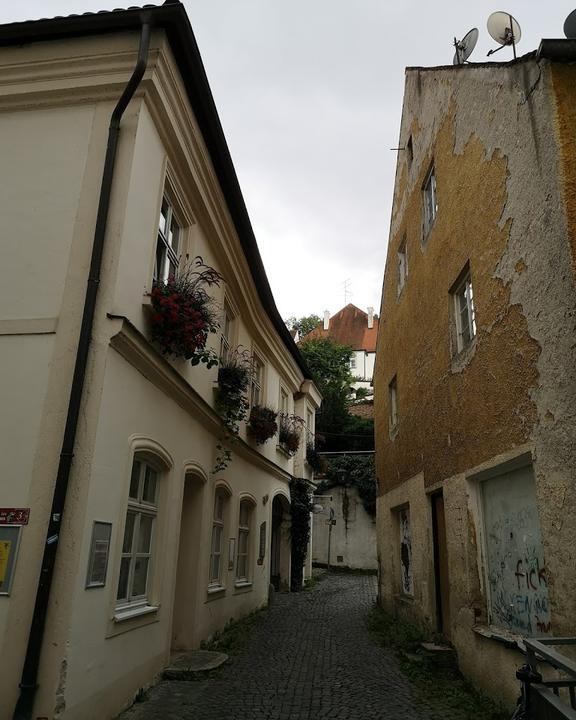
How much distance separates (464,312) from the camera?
720 centimetres

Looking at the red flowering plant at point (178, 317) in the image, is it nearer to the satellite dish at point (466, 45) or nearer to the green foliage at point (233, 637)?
the green foliage at point (233, 637)

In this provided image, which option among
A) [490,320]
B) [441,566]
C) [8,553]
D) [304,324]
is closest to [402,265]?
[490,320]

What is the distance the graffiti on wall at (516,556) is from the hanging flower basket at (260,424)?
5.44 m

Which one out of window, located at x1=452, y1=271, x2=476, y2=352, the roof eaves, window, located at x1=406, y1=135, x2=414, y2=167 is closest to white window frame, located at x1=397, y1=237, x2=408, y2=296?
window, located at x1=406, y1=135, x2=414, y2=167

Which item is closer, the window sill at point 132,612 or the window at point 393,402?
the window sill at point 132,612

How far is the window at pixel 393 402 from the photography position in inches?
451

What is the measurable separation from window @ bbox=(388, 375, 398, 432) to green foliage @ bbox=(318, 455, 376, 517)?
10758 mm

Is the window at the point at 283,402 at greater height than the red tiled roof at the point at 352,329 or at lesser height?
lesser

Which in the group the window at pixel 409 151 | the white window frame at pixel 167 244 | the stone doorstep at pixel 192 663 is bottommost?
the stone doorstep at pixel 192 663

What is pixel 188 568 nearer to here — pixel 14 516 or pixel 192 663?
pixel 192 663

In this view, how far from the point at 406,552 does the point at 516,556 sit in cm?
506

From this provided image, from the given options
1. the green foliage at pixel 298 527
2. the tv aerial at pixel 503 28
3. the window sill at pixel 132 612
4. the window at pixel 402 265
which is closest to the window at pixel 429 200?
the window at pixel 402 265

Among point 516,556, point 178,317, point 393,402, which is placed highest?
point 393,402

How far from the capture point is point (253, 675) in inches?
261
